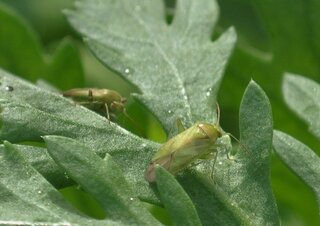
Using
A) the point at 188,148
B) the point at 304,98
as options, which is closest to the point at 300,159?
the point at 188,148

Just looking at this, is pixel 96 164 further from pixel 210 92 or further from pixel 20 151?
pixel 210 92

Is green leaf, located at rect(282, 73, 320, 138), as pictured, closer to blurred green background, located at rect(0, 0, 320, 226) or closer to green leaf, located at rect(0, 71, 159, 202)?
green leaf, located at rect(0, 71, 159, 202)

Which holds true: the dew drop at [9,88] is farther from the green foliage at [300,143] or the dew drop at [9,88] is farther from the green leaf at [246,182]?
the green foliage at [300,143]

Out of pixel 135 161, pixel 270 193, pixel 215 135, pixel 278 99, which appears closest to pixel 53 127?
pixel 135 161

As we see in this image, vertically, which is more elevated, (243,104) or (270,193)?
(243,104)

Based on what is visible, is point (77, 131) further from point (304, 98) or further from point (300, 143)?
point (304, 98)

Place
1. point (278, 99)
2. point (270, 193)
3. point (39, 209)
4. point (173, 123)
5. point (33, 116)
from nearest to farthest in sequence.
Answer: point (39, 209)
point (270, 193)
point (33, 116)
point (173, 123)
point (278, 99)
